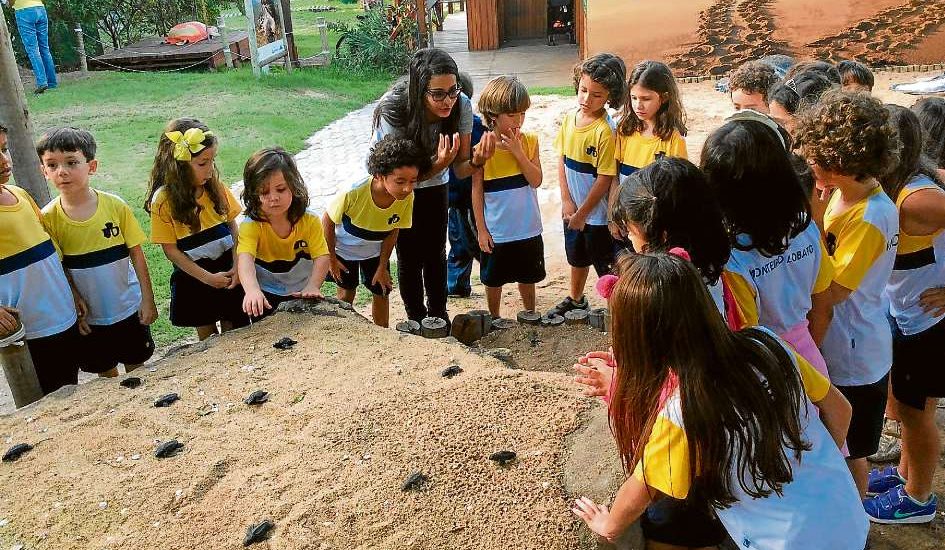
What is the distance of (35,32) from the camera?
1362 cm

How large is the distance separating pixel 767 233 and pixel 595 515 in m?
0.97

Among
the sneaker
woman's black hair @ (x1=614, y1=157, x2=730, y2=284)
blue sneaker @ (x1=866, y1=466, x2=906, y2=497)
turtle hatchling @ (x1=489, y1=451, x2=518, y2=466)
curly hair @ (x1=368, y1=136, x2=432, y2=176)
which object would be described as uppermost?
woman's black hair @ (x1=614, y1=157, x2=730, y2=284)

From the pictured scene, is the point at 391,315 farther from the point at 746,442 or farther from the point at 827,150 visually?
the point at 746,442

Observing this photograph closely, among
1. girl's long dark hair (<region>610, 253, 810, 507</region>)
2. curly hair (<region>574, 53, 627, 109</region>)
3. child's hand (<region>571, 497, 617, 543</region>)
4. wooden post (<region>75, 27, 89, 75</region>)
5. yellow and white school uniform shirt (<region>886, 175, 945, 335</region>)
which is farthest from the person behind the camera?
wooden post (<region>75, 27, 89, 75</region>)

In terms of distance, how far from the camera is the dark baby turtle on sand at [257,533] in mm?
2245

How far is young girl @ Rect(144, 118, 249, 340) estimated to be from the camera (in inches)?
148

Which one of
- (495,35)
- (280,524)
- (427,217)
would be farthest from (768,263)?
(495,35)

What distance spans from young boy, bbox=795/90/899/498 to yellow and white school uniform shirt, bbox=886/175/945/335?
0.26 meters

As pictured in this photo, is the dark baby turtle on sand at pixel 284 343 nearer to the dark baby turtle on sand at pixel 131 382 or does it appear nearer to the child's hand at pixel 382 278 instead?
the dark baby turtle on sand at pixel 131 382

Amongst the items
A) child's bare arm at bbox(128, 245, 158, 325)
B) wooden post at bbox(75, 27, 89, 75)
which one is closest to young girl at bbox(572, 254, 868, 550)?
child's bare arm at bbox(128, 245, 158, 325)

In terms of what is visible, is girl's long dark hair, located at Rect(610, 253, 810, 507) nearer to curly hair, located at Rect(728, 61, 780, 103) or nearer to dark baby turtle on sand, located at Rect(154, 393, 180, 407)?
dark baby turtle on sand, located at Rect(154, 393, 180, 407)

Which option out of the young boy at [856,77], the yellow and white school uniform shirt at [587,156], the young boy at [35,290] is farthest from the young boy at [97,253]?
the young boy at [856,77]

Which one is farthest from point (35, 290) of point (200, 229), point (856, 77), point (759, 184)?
point (856, 77)

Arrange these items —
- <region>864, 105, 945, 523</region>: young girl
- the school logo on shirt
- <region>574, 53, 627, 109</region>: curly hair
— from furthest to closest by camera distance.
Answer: <region>574, 53, 627, 109</region>: curly hair → the school logo on shirt → <region>864, 105, 945, 523</region>: young girl
